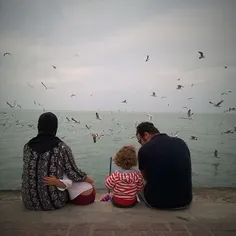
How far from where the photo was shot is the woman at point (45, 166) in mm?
2113

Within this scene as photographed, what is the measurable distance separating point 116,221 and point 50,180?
0.58m

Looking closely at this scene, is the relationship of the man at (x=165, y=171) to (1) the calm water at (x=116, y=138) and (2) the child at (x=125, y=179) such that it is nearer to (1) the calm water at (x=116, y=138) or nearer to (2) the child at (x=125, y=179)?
(2) the child at (x=125, y=179)

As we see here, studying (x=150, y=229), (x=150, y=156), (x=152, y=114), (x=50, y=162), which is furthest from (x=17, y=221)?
(x=152, y=114)

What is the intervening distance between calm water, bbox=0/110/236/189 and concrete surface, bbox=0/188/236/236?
396 centimetres

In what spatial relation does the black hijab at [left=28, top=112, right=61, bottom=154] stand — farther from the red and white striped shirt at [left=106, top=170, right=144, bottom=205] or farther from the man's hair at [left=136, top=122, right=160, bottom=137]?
the man's hair at [left=136, top=122, right=160, bottom=137]

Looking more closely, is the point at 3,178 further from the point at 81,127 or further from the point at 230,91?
the point at 230,91

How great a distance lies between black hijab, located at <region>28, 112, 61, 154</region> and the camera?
2123mm

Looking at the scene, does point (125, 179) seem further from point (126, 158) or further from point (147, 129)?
point (147, 129)

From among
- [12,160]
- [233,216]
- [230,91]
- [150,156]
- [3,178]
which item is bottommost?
[3,178]

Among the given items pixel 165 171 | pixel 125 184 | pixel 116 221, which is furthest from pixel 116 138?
pixel 116 221

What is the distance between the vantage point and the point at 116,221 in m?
2.00

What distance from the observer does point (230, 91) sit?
560cm

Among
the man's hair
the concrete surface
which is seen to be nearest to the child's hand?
the concrete surface

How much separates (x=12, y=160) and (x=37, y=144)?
4.95 metres
